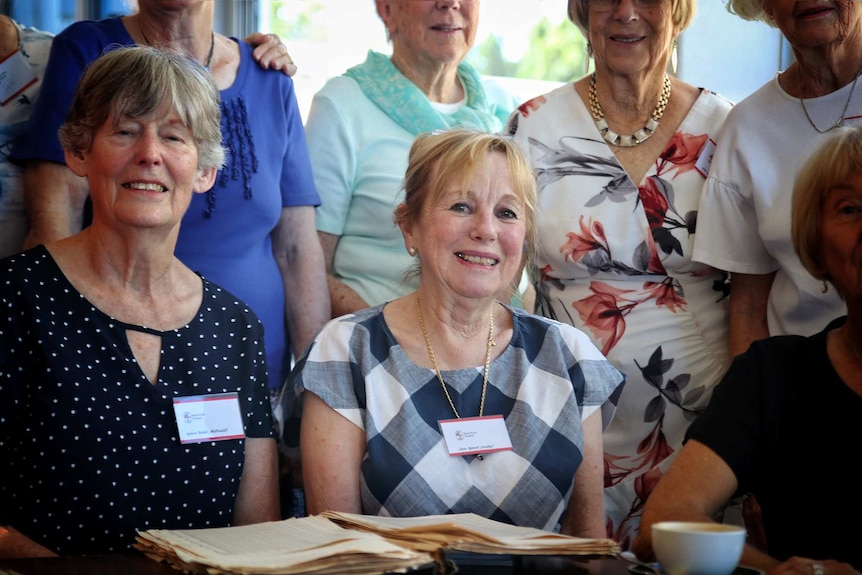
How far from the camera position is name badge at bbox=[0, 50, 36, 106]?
270 centimetres

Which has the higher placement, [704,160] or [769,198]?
[704,160]

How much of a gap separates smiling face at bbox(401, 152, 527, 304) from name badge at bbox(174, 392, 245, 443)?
21.4 inches

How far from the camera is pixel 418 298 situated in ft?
7.92

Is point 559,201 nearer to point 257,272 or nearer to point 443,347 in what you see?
point 443,347

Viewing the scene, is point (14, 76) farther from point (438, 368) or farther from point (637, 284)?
point (637, 284)

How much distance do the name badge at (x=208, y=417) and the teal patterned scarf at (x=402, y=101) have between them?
1229 millimetres

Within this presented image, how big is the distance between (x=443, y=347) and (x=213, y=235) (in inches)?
30.5

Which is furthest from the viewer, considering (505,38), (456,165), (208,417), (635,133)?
(505,38)

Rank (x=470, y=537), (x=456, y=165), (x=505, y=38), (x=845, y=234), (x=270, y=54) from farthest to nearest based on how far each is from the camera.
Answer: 1. (x=505, y=38)
2. (x=270, y=54)
3. (x=456, y=165)
4. (x=845, y=234)
5. (x=470, y=537)

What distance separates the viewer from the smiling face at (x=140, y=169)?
218 cm

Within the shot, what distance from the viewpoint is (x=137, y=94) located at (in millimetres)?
2195

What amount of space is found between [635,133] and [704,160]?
202 millimetres

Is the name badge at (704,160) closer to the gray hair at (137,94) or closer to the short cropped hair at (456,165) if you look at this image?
the short cropped hair at (456,165)

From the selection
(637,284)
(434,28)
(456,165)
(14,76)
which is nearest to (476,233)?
(456,165)
